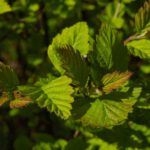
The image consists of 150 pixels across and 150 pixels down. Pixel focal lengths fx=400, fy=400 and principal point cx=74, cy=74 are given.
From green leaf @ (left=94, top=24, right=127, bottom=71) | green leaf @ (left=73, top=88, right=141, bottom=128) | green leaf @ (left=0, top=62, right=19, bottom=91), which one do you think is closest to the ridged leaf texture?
green leaf @ (left=94, top=24, right=127, bottom=71)

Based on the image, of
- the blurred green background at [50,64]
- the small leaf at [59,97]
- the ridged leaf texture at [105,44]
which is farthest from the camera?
the blurred green background at [50,64]

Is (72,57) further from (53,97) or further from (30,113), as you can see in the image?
(30,113)

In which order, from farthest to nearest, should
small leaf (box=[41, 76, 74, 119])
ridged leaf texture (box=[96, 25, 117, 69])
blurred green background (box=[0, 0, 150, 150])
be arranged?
blurred green background (box=[0, 0, 150, 150]) < ridged leaf texture (box=[96, 25, 117, 69]) < small leaf (box=[41, 76, 74, 119])

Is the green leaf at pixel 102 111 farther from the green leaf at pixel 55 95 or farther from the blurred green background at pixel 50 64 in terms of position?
the blurred green background at pixel 50 64

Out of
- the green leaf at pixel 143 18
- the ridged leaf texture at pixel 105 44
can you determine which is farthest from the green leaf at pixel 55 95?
the green leaf at pixel 143 18

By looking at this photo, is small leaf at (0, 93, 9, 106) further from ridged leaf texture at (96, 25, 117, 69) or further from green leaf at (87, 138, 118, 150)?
green leaf at (87, 138, 118, 150)

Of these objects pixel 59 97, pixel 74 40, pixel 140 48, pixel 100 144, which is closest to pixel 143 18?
pixel 140 48

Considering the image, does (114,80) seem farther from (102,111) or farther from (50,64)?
(50,64)
